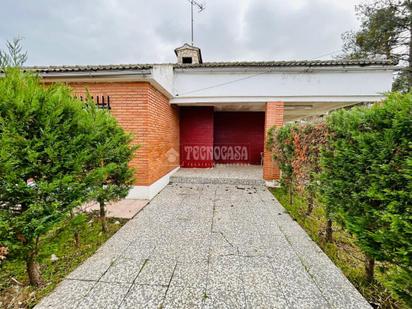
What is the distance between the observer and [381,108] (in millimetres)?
2129

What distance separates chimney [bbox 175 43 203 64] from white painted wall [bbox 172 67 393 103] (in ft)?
11.8

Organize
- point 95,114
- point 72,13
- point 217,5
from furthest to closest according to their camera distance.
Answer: point 217,5 < point 72,13 < point 95,114

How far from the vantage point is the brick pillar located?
7.84 metres

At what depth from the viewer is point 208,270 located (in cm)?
274

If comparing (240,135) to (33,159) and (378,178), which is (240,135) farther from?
(33,159)

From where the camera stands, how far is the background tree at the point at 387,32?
1355 centimetres

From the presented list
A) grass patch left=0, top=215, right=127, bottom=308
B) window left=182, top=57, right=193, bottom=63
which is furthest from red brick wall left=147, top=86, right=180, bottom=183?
window left=182, top=57, right=193, bottom=63

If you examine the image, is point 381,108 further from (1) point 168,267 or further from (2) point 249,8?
(2) point 249,8

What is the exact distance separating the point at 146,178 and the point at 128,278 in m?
3.68

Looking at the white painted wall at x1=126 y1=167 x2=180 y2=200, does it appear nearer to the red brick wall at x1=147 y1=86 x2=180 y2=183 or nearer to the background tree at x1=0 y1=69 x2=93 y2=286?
the red brick wall at x1=147 y1=86 x2=180 y2=183

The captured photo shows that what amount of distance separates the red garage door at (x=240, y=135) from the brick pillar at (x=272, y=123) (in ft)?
12.7

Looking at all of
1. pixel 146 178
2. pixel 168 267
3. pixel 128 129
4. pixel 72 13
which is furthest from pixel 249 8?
pixel 168 267

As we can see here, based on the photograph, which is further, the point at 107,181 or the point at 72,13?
the point at 72,13

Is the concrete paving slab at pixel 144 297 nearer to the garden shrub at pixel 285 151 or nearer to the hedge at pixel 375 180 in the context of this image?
the hedge at pixel 375 180
